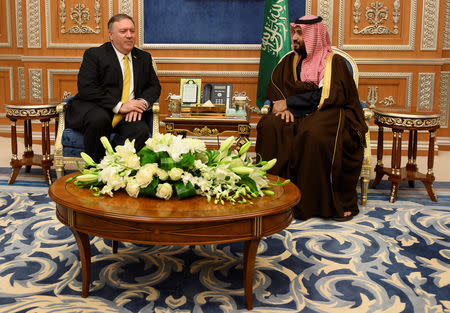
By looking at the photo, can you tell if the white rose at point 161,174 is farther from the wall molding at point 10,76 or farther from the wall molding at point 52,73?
the wall molding at point 10,76

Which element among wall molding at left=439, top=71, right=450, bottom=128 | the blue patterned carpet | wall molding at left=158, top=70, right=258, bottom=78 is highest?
wall molding at left=158, top=70, right=258, bottom=78

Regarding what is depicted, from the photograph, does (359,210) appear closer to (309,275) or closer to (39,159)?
(309,275)

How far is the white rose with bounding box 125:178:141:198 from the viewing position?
7.63 feet

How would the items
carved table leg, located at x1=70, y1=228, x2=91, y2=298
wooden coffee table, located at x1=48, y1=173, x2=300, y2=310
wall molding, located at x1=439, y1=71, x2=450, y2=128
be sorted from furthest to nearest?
wall molding, located at x1=439, y1=71, x2=450, y2=128 < carved table leg, located at x1=70, y1=228, x2=91, y2=298 < wooden coffee table, located at x1=48, y1=173, x2=300, y2=310

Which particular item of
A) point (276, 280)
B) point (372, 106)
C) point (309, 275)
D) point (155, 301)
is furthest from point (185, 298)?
point (372, 106)

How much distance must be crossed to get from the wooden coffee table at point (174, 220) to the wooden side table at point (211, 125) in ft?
6.39

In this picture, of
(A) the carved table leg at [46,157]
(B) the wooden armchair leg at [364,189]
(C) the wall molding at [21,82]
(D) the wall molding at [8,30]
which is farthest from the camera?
(C) the wall molding at [21,82]

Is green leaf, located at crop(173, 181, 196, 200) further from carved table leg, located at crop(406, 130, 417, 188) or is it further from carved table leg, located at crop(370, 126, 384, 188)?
carved table leg, located at crop(406, 130, 417, 188)

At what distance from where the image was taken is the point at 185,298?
7.93 ft

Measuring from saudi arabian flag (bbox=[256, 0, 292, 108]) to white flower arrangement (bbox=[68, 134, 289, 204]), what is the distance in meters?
3.04

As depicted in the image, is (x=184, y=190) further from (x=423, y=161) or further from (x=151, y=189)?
(x=423, y=161)

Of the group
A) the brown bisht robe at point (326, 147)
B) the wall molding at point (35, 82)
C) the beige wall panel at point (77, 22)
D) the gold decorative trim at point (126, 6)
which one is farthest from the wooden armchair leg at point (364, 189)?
the wall molding at point (35, 82)

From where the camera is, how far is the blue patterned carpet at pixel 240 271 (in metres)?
2.38

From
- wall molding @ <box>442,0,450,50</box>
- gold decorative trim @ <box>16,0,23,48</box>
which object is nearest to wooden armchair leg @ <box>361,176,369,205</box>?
wall molding @ <box>442,0,450,50</box>
